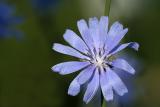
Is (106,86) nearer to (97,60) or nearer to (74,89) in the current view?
(74,89)

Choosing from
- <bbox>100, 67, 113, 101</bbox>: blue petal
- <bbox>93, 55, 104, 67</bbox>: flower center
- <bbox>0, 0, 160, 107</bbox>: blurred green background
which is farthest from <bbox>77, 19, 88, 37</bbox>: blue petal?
<bbox>0, 0, 160, 107</bbox>: blurred green background

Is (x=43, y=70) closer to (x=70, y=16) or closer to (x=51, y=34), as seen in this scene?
(x=51, y=34)

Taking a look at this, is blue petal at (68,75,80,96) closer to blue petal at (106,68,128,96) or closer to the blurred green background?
blue petal at (106,68,128,96)

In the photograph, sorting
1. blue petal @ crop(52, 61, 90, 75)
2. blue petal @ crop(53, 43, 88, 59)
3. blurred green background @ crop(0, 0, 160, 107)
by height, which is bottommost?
blue petal @ crop(52, 61, 90, 75)

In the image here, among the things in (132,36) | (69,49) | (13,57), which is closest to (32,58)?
(13,57)

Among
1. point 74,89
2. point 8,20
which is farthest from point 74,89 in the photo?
point 8,20

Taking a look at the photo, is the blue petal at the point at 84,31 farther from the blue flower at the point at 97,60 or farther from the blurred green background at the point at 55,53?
the blurred green background at the point at 55,53
